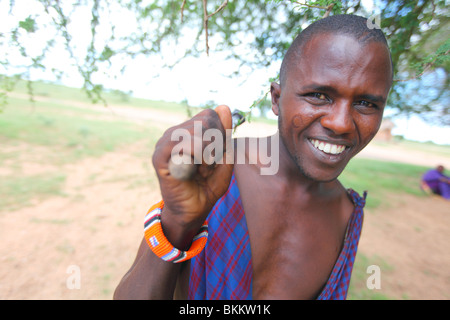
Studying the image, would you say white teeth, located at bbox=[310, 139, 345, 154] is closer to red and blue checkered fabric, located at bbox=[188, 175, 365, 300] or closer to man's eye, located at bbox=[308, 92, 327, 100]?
man's eye, located at bbox=[308, 92, 327, 100]

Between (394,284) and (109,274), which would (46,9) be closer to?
(109,274)

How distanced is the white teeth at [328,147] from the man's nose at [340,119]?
7 centimetres

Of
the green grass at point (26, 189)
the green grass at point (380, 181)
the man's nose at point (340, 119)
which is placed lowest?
the green grass at point (380, 181)

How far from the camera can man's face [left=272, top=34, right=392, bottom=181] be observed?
46.2 inches

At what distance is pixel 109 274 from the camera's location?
10.6 ft

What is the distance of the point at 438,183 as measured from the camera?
7.50m

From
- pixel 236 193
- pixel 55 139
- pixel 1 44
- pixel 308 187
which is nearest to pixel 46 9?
pixel 1 44

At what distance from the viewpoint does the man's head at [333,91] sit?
46.3 inches

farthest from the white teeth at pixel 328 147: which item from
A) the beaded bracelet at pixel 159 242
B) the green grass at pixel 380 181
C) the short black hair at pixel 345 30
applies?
the green grass at pixel 380 181

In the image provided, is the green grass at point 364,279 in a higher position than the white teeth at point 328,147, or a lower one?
lower

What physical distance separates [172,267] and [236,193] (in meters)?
0.50

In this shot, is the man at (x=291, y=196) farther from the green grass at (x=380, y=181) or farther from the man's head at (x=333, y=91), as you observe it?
the green grass at (x=380, y=181)

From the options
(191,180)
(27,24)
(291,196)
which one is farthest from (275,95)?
(27,24)

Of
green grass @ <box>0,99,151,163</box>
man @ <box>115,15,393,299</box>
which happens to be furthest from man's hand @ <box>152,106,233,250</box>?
green grass @ <box>0,99,151,163</box>
